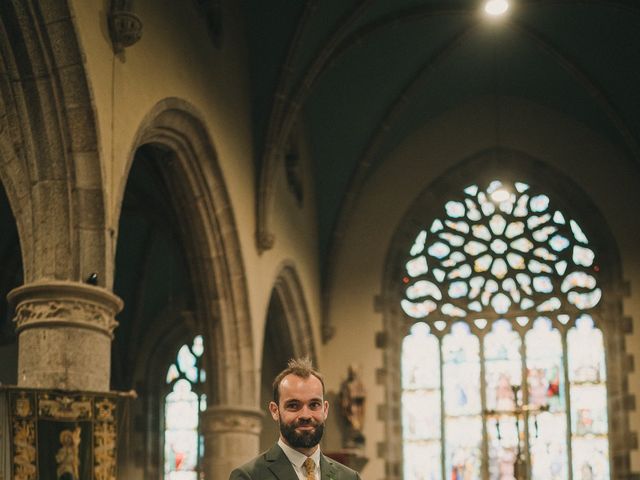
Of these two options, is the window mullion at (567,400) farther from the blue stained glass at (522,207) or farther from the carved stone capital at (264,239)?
the carved stone capital at (264,239)

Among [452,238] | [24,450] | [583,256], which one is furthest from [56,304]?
[583,256]

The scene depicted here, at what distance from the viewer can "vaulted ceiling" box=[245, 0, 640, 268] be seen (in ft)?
47.7

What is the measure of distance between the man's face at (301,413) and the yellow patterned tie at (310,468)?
66mm

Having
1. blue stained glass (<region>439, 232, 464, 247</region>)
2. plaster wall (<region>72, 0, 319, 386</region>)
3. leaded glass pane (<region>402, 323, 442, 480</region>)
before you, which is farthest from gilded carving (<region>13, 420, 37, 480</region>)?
blue stained glass (<region>439, 232, 464, 247</region>)

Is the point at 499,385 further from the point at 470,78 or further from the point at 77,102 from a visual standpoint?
the point at 77,102

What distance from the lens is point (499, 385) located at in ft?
58.7

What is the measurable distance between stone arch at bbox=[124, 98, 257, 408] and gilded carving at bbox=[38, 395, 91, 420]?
453 centimetres

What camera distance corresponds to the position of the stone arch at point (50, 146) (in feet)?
29.5

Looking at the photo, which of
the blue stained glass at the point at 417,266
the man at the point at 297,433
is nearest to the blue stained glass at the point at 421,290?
the blue stained glass at the point at 417,266

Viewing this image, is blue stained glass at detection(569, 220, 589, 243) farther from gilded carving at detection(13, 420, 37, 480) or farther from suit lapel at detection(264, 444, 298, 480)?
suit lapel at detection(264, 444, 298, 480)

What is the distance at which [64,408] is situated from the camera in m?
7.99

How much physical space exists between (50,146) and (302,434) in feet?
18.0

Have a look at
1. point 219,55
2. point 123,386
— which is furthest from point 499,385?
point 219,55

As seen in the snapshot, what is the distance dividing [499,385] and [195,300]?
19.6 ft
